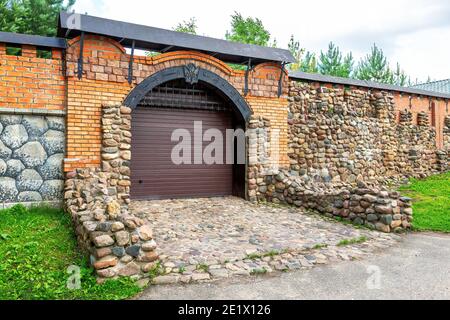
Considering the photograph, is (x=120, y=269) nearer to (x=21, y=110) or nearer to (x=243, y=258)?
(x=243, y=258)

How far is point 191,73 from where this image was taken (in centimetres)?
834

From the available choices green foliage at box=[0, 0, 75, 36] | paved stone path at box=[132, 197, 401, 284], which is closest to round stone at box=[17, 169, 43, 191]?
paved stone path at box=[132, 197, 401, 284]

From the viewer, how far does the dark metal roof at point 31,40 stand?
6582mm

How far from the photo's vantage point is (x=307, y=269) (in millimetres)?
4520

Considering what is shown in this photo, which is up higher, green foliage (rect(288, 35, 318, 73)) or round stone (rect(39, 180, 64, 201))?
green foliage (rect(288, 35, 318, 73))

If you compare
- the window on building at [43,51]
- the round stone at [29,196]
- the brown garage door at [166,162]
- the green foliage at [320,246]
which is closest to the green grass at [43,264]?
the round stone at [29,196]

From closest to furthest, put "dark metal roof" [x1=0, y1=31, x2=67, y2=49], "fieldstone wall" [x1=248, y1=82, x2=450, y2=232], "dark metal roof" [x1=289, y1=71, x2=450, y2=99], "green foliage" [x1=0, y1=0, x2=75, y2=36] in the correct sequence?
"dark metal roof" [x1=0, y1=31, x2=67, y2=49], "fieldstone wall" [x1=248, y1=82, x2=450, y2=232], "dark metal roof" [x1=289, y1=71, x2=450, y2=99], "green foliage" [x1=0, y1=0, x2=75, y2=36]

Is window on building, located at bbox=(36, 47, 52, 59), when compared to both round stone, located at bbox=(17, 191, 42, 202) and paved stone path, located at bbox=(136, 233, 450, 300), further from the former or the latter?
paved stone path, located at bbox=(136, 233, 450, 300)

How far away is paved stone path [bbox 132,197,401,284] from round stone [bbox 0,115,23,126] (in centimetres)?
301

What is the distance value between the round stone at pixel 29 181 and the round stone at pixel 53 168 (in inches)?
4.9

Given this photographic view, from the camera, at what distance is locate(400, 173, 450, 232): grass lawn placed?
7102 mm

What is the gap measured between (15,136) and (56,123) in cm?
80

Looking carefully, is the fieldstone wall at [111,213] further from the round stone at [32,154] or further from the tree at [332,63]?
the tree at [332,63]

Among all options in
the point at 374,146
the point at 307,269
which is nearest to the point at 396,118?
the point at 374,146
